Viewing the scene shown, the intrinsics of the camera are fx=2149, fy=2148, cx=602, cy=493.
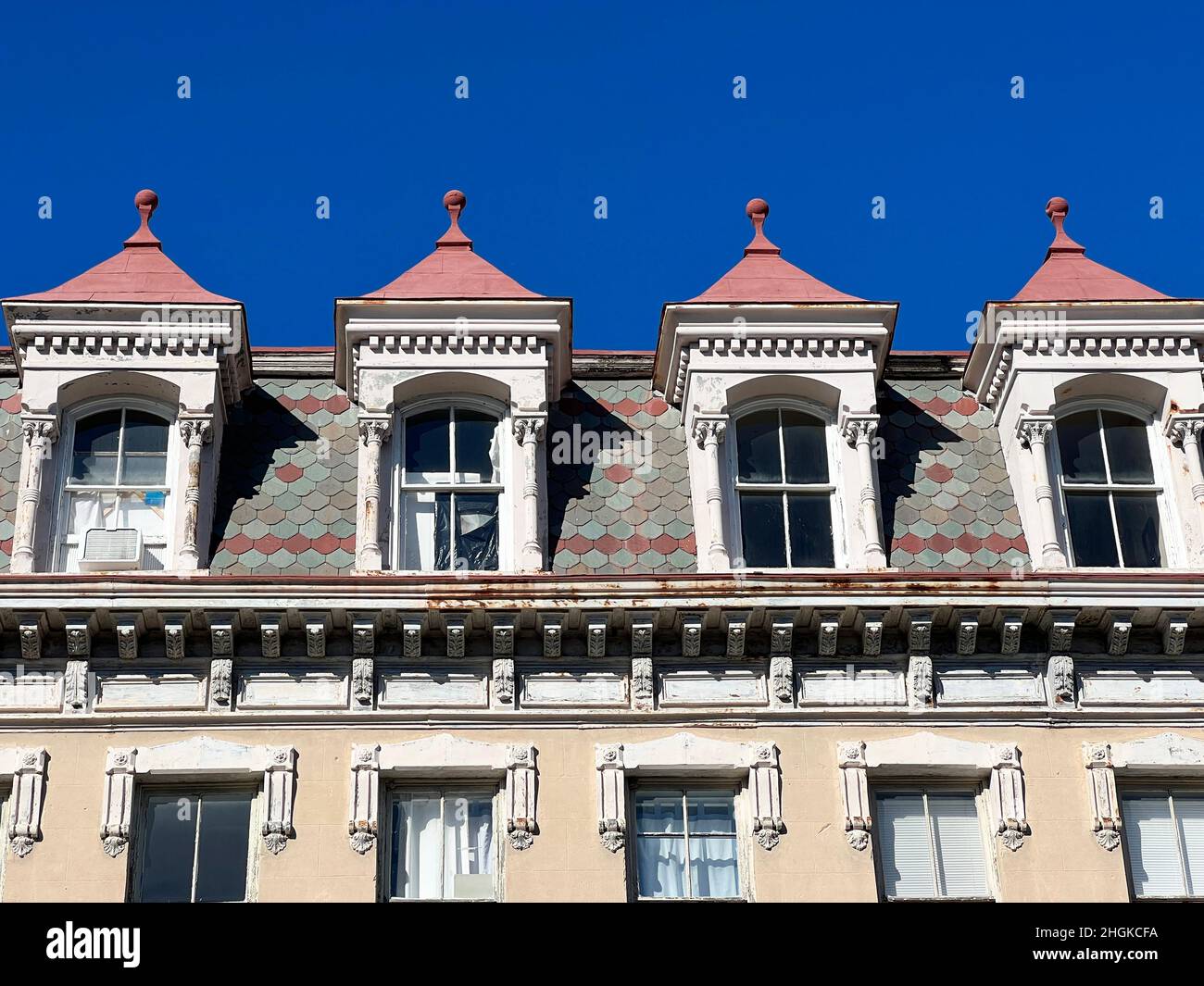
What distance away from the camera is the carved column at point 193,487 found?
20984mm

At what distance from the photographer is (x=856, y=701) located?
67.4 ft

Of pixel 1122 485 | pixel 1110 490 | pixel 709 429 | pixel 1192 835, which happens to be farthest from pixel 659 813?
pixel 1122 485

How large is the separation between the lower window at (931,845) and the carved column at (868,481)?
2395 mm

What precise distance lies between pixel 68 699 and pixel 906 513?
8.55m

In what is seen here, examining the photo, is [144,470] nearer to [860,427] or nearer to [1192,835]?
[860,427]

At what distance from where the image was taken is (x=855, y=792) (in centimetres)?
2000

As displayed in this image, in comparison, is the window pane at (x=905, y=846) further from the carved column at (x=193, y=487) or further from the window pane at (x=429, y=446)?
the carved column at (x=193, y=487)

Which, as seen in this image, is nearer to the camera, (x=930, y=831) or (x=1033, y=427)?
(x=930, y=831)

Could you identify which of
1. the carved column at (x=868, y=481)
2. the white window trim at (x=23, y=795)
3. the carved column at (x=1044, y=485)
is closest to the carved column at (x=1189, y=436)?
the carved column at (x=1044, y=485)

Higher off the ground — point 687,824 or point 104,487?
point 104,487

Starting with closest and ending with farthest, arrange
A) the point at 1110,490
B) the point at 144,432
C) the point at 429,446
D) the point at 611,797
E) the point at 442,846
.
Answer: the point at 611,797 → the point at 442,846 → the point at 1110,490 → the point at 144,432 → the point at 429,446

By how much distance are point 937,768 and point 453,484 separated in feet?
18.7
